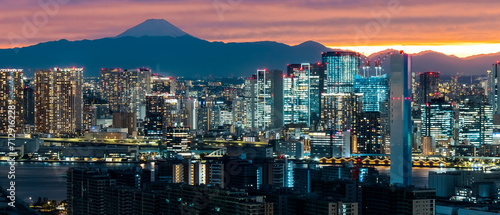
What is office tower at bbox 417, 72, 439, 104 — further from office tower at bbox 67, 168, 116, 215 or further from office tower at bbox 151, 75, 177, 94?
office tower at bbox 67, 168, 116, 215

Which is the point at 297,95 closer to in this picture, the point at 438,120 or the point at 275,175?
the point at 438,120

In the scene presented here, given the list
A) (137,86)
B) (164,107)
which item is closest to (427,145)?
(164,107)

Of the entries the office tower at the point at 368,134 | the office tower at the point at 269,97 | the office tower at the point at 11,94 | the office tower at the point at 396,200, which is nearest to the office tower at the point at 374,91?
the office tower at the point at 269,97

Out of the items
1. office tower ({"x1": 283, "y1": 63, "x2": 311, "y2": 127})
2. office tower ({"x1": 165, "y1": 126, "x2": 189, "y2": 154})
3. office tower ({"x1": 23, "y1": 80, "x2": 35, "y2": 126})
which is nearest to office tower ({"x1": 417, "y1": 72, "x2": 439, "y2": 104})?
office tower ({"x1": 283, "y1": 63, "x2": 311, "y2": 127})

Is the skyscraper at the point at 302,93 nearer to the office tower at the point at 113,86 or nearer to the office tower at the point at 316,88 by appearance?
the office tower at the point at 316,88

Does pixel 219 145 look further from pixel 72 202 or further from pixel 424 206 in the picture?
pixel 424 206
